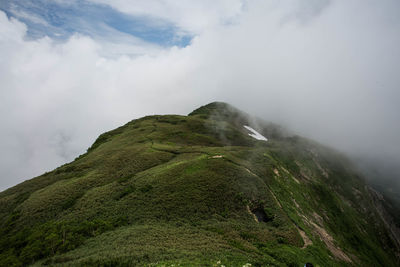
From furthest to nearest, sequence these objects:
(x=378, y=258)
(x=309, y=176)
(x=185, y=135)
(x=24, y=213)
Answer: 1. (x=185, y=135)
2. (x=309, y=176)
3. (x=378, y=258)
4. (x=24, y=213)

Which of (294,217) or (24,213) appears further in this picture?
(24,213)

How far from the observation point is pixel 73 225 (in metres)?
29.7

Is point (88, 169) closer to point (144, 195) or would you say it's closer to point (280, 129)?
point (144, 195)

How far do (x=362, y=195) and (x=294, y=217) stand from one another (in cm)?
7141

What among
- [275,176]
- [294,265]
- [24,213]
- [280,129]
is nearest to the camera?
[294,265]

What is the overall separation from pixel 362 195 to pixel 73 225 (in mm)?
102180

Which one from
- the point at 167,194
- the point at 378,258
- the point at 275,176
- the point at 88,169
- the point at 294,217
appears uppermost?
the point at 88,169

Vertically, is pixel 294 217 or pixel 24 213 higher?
pixel 24 213

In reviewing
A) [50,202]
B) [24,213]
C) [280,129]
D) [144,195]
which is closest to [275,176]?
[144,195]

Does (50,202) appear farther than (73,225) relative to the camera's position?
Yes

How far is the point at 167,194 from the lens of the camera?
34.5 meters

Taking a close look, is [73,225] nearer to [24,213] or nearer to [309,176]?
[24,213]

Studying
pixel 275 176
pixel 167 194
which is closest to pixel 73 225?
pixel 167 194

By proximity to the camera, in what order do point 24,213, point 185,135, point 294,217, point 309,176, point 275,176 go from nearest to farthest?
point 294,217 < point 24,213 < point 275,176 < point 309,176 < point 185,135
